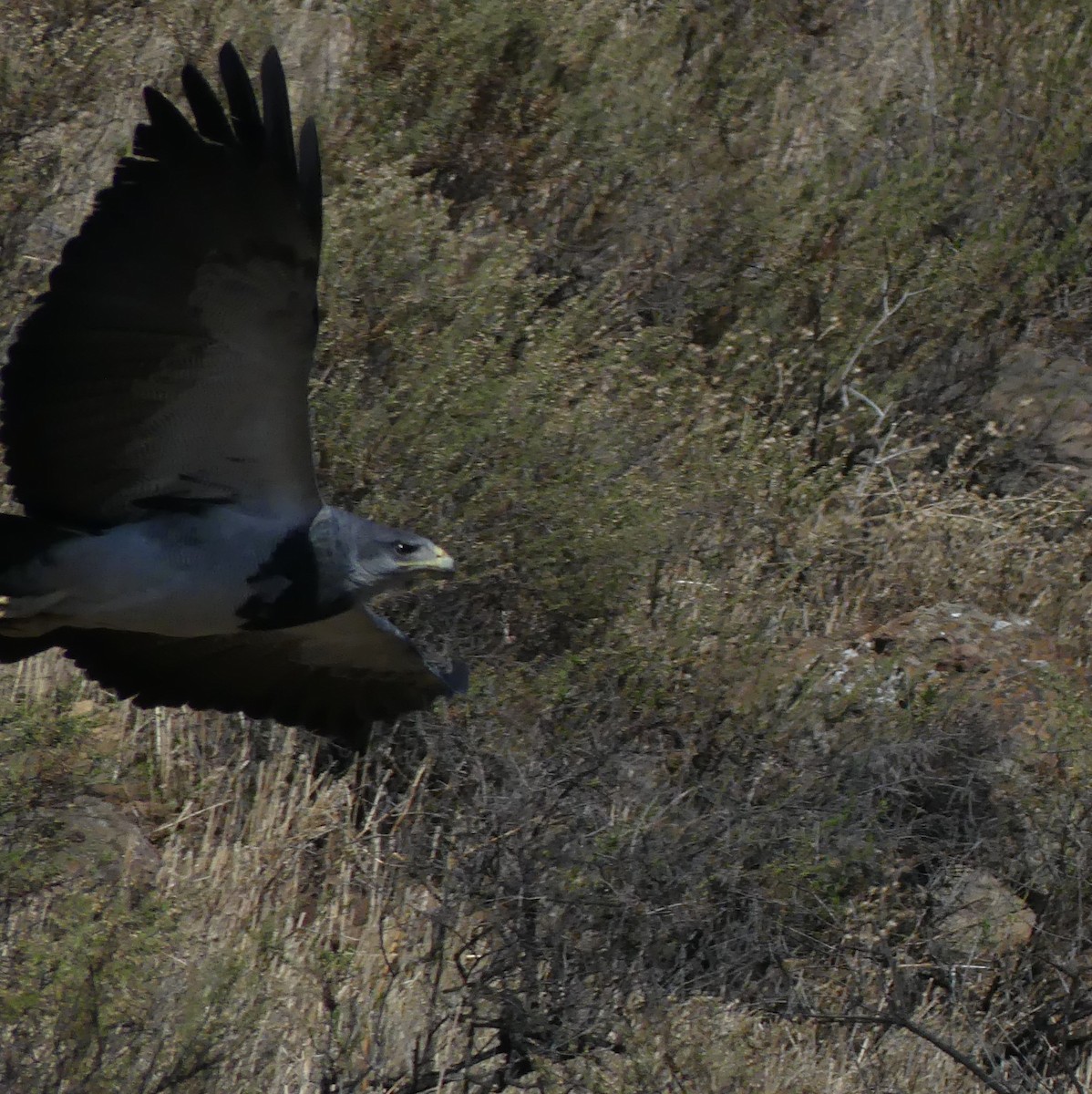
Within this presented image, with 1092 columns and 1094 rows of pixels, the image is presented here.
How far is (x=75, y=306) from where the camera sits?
440 centimetres

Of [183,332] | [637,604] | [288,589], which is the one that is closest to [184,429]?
[183,332]

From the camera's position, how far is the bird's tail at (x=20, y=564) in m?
4.78

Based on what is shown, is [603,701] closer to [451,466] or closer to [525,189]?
[451,466]

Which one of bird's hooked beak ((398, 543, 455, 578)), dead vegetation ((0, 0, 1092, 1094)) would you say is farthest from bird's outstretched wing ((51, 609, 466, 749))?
bird's hooked beak ((398, 543, 455, 578))

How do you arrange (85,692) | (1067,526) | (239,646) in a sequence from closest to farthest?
(239,646), (85,692), (1067,526)

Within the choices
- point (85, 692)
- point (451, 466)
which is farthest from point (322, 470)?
point (85, 692)

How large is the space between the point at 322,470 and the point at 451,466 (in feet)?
1.58

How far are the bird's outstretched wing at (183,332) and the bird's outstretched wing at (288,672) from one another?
22.8 inches

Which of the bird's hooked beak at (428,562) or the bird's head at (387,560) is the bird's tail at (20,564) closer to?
the bird's head at (387,560)

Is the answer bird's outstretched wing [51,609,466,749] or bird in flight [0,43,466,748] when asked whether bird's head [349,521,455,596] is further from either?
bird's outstretched wing [51,609,466,749]

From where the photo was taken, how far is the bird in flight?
171 inches

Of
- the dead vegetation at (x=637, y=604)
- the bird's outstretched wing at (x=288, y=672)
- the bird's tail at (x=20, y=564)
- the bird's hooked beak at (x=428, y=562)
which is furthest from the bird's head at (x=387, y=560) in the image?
the dead vegetation at (x=637, y=604)

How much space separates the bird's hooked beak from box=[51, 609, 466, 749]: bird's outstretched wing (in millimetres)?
408

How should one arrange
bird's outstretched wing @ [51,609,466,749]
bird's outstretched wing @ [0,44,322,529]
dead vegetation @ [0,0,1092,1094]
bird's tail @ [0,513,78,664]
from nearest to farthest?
1. bird's outstretched wing @ [0,44,322,529]
2. bird's tail @ [0,513,78,664]
3. dead vegetation @ [0,0,1092,1094]
4. bird's outstretched wing @ [51,609,466,749]
